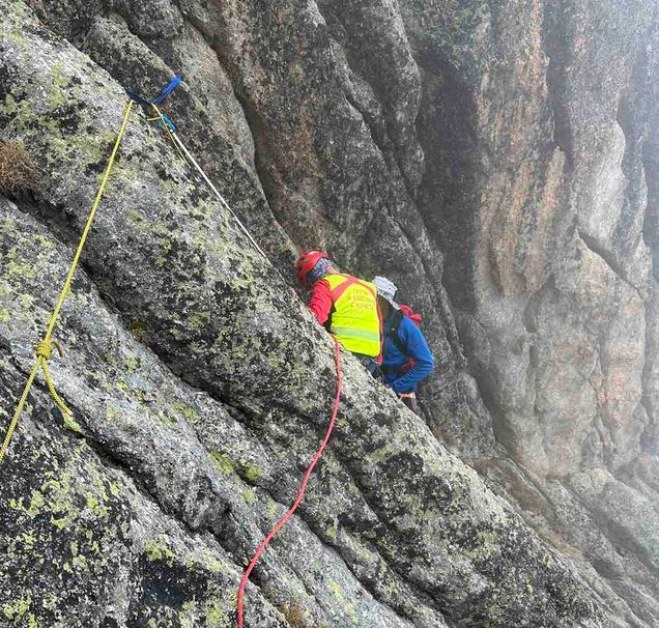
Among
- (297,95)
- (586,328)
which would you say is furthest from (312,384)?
(586,328)

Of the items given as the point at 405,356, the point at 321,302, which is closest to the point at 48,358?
the point at 321,302

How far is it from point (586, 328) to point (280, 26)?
20854mm

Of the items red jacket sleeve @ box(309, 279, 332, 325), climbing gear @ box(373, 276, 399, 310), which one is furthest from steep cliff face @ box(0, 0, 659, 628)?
climbing gear @ box(373, 276, 399, 310)

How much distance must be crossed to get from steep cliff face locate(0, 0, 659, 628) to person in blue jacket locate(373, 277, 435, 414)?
2.80m

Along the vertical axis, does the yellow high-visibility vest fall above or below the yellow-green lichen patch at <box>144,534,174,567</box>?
above

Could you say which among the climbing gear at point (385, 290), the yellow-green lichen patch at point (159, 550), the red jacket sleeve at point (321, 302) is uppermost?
the climbing gear at point (385, 290)

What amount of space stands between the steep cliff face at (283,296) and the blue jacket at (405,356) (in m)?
2.98

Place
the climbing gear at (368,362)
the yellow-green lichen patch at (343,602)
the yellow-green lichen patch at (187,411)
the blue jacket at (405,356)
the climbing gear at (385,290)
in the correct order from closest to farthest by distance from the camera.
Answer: the yellow-green lichen patch at (187,411) < the yellow-green lichen patch at (343,602) < the climbing gear at (368,362) < the climbing gear at (385,290) < the blue jacket at (405,356)

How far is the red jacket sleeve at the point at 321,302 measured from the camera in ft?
39.1

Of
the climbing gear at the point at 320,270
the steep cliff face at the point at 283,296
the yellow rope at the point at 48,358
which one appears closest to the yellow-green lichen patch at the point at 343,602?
the steep cliff face at the point at 283,296

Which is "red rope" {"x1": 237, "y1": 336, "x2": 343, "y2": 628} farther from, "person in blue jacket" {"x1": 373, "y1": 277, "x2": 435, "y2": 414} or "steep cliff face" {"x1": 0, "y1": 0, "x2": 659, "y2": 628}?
"person in blue jacket" {"x1": 373, "y1": 277, "x2": 435, "y2": 414}

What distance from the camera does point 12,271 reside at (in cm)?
735

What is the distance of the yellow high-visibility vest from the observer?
12.2m

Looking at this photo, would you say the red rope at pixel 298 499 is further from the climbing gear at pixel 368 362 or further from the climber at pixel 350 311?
the climbing gear at pixel 368 362
